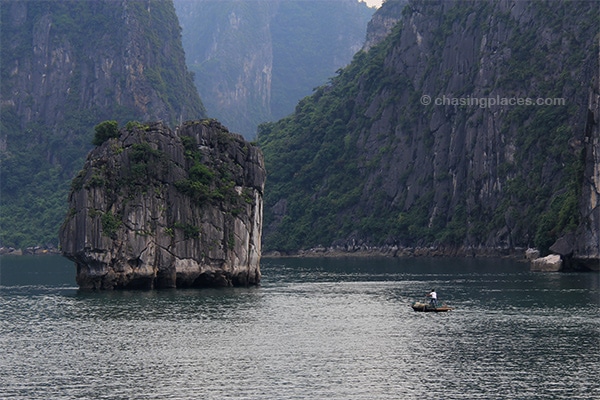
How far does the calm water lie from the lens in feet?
198

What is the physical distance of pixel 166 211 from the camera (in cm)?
12219

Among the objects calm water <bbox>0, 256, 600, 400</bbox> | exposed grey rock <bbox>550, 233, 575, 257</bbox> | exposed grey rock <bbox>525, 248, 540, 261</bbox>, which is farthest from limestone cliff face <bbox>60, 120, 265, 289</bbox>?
exposed grey rock <bbox>525, 248, 540, 261</bbox>

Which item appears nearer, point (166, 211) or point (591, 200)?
point (166, 211)

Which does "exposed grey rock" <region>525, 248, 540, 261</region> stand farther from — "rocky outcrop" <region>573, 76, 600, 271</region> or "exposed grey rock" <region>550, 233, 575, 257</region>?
"rocky outcrop" <region>573, 76, 600, 271</region>

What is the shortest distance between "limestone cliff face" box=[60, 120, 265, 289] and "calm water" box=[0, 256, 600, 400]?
4.06m

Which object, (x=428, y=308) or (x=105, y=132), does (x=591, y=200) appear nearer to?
(x=428, y=308)

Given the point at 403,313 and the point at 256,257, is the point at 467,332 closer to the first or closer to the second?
the point at 403,313

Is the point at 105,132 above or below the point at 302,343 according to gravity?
above

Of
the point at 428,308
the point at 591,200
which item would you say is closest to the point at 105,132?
the point at 428,308

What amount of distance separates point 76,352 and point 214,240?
5054 centimetres

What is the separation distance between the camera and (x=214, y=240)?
404ft

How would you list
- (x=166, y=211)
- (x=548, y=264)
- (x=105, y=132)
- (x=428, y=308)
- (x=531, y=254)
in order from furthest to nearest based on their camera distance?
(x=531, y=254) → (x=548, y=264) → (x=105, y=132) → (x=166, y=211) → (x=428, y=308)

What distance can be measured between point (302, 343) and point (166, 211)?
48.5 meters

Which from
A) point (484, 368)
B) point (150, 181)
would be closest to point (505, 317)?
point (484, 368)
